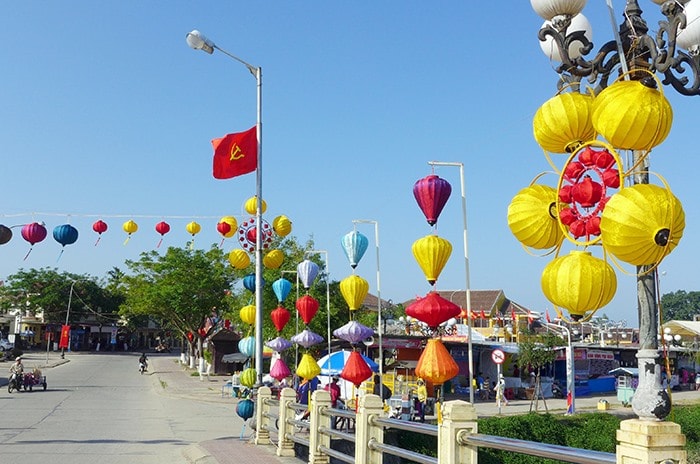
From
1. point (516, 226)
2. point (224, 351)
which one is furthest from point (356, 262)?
point (224, 351)

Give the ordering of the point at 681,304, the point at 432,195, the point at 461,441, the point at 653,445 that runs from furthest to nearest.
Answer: the point at 681,304 < the point at 432,195 < the point at 461,441 < the point at 653,445

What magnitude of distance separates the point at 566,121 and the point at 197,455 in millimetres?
9619

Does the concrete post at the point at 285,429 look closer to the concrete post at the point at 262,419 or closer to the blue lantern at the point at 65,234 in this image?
the concrete post at the point at 262,419

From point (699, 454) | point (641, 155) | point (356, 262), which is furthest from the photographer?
point (699, 454)

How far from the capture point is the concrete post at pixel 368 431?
8.05 meters

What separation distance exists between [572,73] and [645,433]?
14.0 ft

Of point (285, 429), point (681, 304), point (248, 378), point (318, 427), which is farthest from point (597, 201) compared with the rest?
point (681, 304)

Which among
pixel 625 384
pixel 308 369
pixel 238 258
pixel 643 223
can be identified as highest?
pixel 238 258

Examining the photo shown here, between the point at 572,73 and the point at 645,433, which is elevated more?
the point at 572,73

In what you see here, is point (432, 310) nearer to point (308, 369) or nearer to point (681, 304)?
point (308, 369)

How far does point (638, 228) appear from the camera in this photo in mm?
5160

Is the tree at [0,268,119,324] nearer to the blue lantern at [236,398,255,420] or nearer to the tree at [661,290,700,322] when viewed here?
the blue lantern at [236,398,255,420]

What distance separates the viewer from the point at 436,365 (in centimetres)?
1240

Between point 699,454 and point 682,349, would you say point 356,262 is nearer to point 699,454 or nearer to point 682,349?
point 699,454
